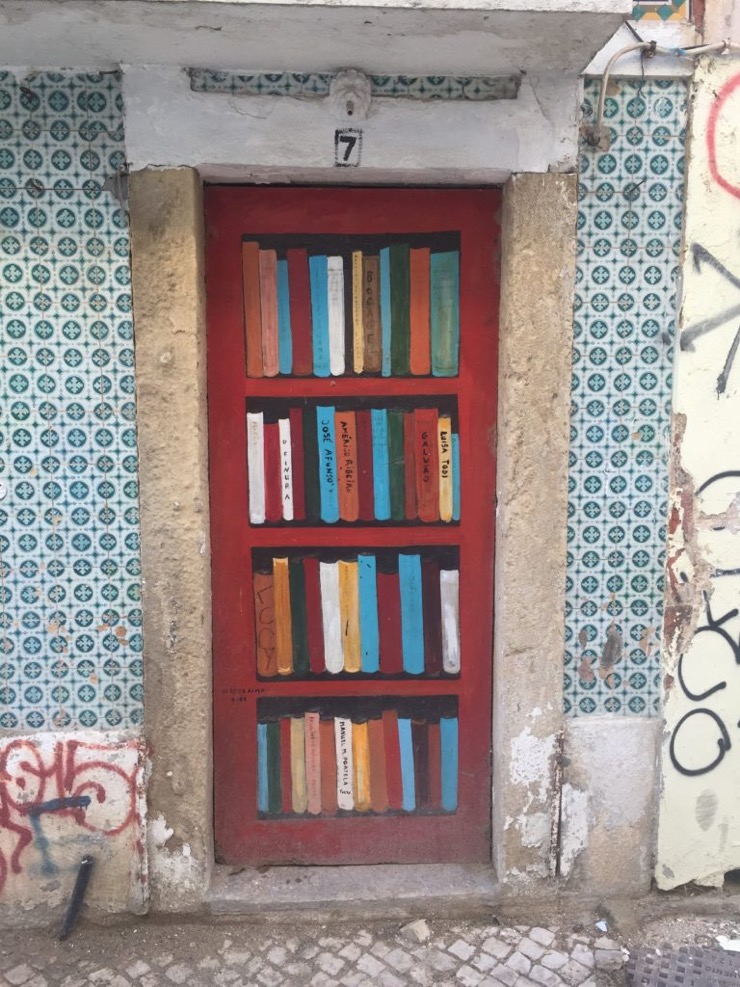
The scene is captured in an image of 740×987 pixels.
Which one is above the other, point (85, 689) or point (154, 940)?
point (85, 689)

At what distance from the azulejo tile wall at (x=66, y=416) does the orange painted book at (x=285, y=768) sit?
0.59m

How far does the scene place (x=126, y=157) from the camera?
2840 mm

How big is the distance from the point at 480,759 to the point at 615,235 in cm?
214

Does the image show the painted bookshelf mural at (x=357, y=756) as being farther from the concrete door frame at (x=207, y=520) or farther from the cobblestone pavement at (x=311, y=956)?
the cobblestone pavement at (x=311, y=956)

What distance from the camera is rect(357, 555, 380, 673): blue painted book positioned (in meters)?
3.25

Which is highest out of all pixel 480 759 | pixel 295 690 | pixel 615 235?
pixel 615 235

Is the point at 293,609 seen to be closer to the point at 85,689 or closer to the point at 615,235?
the point at 85,689

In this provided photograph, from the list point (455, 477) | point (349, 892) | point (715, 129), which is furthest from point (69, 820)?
point (715, 129)

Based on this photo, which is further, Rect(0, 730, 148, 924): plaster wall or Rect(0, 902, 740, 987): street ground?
Rect(0, 730, 148, 924): plaster wall

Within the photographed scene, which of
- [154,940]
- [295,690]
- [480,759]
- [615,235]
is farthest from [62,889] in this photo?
[615,235]

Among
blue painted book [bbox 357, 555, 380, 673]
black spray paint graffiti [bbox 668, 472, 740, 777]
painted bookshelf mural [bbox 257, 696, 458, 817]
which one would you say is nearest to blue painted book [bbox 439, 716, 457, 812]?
painted bookshelf mural [bbox 257, 696, 458, 817]

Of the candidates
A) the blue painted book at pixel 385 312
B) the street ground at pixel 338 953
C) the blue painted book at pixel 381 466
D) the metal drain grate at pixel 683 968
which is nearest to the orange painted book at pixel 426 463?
the blue painted book at pixel 381 466

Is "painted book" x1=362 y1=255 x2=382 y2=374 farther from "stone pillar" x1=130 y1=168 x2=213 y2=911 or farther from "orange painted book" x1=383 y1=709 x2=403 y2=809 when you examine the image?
"orange painted book" x1=383 y1=709 x2=403 y2=809

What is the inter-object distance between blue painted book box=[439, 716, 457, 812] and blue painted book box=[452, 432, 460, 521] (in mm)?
861
